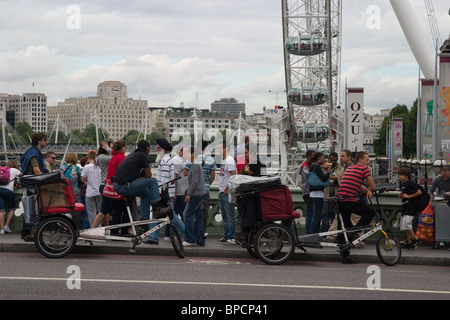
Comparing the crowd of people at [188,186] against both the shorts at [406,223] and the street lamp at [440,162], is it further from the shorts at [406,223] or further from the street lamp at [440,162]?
the street lamp at [440,162]

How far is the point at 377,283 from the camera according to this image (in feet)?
37.7

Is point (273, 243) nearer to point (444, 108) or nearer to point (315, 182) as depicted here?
point (315, 182)

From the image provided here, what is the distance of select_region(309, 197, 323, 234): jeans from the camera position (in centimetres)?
1529

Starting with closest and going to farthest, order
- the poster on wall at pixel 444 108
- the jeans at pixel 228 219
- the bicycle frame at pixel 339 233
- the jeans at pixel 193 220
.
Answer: the bicycle frame at pixel 339 233, the jeans at pixel 193 220, the jeans at pixel 228 219, the poster on wall at pixel 444 108

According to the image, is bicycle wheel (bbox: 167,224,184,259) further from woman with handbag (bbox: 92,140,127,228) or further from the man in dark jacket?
woman with handbag (bbox: 92,140,127,228)

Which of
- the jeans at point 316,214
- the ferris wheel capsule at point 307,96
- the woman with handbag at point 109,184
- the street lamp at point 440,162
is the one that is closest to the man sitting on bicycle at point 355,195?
the jeans at point 316,214

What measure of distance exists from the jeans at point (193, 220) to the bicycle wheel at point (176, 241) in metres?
0.95

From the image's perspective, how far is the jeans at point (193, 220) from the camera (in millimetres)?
15070

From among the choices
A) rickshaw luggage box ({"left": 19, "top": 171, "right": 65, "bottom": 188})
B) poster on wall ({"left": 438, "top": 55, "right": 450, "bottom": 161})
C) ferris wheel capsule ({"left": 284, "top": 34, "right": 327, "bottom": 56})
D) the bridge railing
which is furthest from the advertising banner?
ferris wheel capsule ({"left": 284, "top": 34, "right": 327, "bottom": 56})

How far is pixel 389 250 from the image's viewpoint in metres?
13.9

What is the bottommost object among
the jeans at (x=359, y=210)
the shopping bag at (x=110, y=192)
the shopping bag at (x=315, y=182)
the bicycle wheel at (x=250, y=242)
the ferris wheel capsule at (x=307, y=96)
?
the bicycle wheel at (x=250, y=242)

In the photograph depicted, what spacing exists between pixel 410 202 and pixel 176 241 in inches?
180
